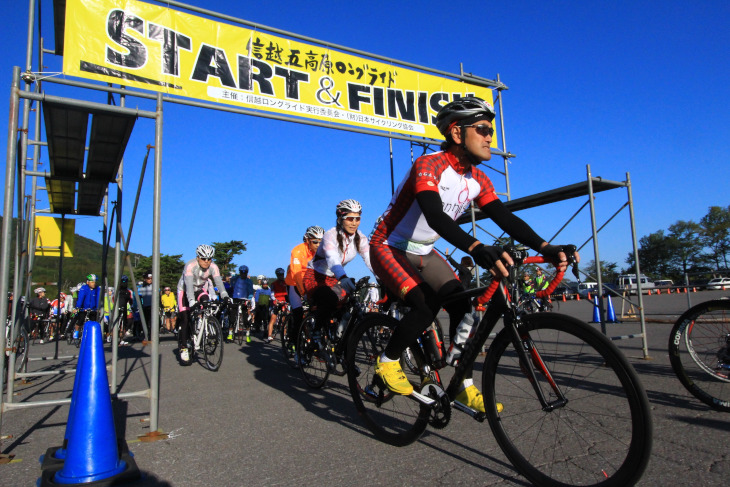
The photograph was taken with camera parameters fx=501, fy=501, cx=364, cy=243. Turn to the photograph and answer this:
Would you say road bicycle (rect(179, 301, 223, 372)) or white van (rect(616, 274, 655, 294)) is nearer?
road bicycle (rect(179, 301, 223, 372))

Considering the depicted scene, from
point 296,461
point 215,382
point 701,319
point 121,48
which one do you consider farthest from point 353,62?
point 296,461

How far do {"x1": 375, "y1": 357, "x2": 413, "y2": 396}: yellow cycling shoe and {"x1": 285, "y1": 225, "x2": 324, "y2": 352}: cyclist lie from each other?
160 inches

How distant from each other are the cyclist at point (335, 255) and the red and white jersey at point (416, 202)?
6.03 ft

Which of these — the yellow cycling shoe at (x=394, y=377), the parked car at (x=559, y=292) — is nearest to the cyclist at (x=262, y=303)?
the parked car at (x=559, y=292)

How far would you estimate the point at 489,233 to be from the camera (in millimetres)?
10656

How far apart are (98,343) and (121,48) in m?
6.08

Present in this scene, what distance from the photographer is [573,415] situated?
2.91 meters

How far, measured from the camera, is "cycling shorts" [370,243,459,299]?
3270 millimetres

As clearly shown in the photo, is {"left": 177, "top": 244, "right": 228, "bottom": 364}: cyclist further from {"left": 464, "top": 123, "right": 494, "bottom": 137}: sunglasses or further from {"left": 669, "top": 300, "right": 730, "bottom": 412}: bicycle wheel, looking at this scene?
{"left": 669, "top": 300, "right": 730, "bottom": 412}: bicycle wheel

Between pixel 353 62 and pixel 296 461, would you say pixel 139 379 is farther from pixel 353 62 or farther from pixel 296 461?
pixel 353 62

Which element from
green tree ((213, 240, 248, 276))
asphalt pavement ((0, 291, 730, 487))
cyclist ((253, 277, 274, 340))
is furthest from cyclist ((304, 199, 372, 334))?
green tree ((213, 240, 248, 276))

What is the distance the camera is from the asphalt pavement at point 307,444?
2736mm

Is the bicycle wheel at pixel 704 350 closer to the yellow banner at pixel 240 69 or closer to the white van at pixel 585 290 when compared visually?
the white van at pixel 585 290

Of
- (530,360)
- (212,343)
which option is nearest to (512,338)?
(530,360)
